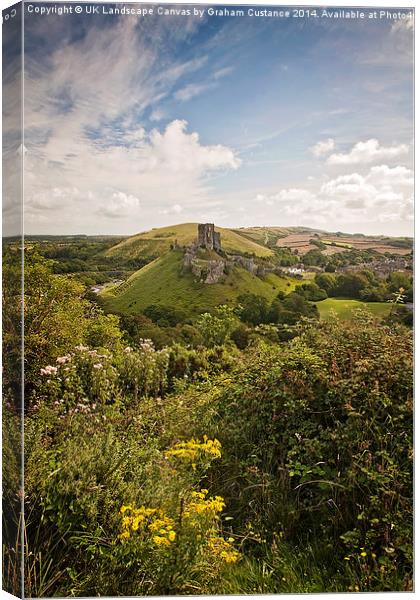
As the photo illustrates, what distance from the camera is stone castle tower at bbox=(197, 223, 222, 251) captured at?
465cm

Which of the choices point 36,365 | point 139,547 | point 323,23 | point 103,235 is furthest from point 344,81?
point 139,547

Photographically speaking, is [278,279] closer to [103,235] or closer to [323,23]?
[103,235]

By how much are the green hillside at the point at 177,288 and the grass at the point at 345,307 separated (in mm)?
265

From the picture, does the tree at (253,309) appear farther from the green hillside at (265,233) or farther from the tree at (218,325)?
the green hillside at (265,233)

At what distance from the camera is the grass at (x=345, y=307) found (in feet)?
15.4

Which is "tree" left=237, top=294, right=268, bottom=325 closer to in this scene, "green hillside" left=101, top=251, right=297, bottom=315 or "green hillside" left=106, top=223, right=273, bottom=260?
"green hillside" left=101, top=251, right=297, bottom=315

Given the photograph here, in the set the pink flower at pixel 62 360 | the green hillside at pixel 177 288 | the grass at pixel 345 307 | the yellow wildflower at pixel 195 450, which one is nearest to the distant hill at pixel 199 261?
the green hillside at pixel 177 288

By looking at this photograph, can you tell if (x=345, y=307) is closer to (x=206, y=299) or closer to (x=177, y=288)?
(x=206, y=299)

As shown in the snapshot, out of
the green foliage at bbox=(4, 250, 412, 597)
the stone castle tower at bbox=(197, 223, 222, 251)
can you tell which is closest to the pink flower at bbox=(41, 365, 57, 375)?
the green foliage at bbox=(4, 250, 412, 597)

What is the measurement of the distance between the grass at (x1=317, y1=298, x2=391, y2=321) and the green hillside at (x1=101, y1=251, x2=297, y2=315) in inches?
10.4

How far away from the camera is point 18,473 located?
4152 mm

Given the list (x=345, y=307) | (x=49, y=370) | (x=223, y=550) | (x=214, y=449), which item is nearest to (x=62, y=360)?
(x=49, y=370)

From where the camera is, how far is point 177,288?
466cm

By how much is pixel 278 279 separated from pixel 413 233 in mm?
956
